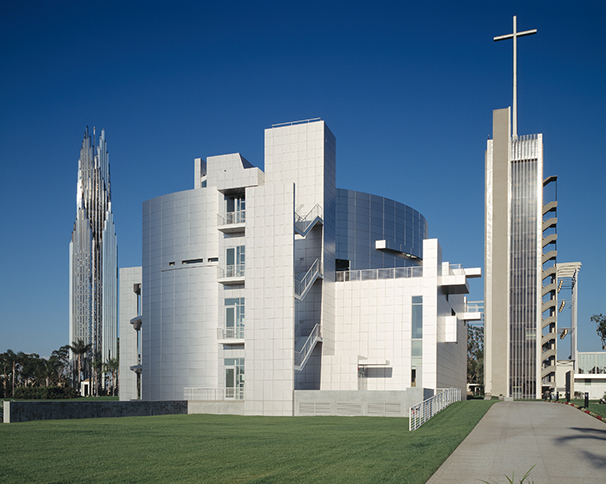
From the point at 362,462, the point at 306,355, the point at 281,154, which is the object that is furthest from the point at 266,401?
the point at 362,462

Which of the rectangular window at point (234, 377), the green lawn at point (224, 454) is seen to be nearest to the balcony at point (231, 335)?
the rectangular window at point (234, 377)

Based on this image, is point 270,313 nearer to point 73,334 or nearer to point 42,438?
point 42,438

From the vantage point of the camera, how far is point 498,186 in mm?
69812

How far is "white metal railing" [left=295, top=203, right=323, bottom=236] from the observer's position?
35.7 meters

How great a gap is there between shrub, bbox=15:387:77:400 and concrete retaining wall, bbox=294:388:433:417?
5631 cm

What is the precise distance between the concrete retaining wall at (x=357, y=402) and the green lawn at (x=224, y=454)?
8.63 m

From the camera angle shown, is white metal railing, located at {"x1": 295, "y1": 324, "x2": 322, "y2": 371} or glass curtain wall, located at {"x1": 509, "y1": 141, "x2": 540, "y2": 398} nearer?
Result: white metal railing, located at {"x1": 295, "y1": 324, "x2": 322, "y2": 371}

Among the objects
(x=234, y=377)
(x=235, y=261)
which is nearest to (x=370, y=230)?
(x=235, y=261)

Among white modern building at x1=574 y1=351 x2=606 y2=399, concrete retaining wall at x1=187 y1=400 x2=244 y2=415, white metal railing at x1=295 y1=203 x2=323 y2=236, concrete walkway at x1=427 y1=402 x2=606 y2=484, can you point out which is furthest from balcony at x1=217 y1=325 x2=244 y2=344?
white modern building at x1=574 y1=351 x2=606 y2=399

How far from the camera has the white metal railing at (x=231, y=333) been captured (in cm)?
3712

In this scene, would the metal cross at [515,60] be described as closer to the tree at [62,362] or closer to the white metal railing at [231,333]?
the white metal railing at [231,333]

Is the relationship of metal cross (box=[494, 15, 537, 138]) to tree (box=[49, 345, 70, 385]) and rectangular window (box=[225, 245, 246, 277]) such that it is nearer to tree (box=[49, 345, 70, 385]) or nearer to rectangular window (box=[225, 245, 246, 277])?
rectangular window (box=[225, 245, 246, 277])

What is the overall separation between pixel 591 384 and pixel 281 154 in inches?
2403

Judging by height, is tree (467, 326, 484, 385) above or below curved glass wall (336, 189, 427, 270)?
below
